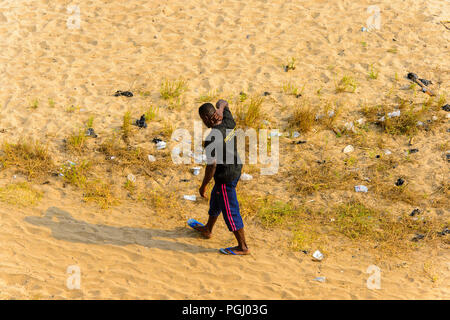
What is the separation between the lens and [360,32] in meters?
7.52

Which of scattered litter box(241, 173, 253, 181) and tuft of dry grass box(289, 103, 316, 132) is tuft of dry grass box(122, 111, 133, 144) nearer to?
scattered litter box(241, 173, 253, 181)

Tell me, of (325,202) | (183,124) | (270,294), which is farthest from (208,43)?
(270,294)

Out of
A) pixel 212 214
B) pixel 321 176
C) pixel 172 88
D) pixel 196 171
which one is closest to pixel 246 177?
pixel 196 171

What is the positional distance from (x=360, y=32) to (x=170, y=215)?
16.1 ft

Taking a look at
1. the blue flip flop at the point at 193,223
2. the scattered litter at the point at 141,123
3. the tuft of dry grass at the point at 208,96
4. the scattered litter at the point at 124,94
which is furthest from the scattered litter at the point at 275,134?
the scattered litter at the point at 124,94

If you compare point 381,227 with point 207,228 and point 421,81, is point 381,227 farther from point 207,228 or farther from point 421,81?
point 421,81

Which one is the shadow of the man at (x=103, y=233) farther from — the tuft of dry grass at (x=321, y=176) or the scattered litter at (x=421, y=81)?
the scattered litter at (x=421, y=81)

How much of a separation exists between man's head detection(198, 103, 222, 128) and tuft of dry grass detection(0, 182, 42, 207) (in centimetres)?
238

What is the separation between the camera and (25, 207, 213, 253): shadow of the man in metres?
4.40

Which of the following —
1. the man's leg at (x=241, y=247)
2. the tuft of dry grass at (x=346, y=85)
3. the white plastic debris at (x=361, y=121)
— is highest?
the tuft of dry grass at (x=346, y=85)

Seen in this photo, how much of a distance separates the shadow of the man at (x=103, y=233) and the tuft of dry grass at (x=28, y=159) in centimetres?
75

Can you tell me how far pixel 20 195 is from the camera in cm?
488

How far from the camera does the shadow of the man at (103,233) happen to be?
440cm

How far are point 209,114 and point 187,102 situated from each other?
106 inches
